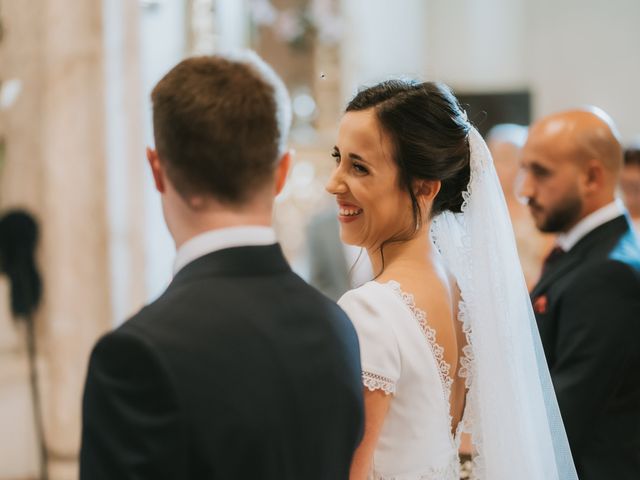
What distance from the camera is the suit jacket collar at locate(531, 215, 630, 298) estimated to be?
2.74 metres

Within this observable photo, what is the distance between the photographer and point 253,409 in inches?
49.2

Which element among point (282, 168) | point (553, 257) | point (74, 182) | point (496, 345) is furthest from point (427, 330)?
point (74, 182)

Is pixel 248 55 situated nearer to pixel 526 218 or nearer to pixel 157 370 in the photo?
pixel 157 370

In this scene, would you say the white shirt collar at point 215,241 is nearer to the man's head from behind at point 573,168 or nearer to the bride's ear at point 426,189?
the bride's ear at point 426,189

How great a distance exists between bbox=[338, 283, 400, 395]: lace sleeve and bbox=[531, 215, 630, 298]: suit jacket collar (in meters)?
1.10

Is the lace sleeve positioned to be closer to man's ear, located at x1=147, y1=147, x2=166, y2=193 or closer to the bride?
the bride

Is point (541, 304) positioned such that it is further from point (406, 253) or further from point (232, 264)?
point (232, 264)

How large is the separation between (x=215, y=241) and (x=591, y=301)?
1603 millimetres

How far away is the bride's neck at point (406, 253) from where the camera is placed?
1.98 metres

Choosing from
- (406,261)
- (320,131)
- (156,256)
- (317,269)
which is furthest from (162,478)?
(320,131)

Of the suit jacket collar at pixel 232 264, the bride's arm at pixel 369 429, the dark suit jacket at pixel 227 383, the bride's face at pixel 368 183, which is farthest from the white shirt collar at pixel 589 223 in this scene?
the suit jacket collar at pixel 232 264

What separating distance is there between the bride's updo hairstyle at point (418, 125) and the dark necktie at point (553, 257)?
100cm

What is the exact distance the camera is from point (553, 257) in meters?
2.95

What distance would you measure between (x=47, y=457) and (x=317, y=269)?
2169mm
